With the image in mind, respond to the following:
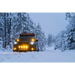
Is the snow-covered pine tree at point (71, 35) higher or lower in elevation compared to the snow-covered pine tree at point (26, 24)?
lower

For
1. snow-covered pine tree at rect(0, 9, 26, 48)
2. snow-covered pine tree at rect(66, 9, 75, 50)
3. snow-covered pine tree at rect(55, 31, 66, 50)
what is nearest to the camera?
snow-covered pine tree at rect(66, 9, 75, 50)

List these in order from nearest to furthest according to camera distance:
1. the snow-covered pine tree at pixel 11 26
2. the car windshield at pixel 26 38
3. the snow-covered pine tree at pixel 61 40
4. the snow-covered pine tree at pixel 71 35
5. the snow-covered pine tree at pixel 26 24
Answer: the car windshield at pixel 26 38, the snow-covered pine tree at pixel 71 35, the snow-covered pine tree at pixel 61 40, the snow-covered pine tree at pixel 11 26, the snow-covered pine tree at pixel 26 24

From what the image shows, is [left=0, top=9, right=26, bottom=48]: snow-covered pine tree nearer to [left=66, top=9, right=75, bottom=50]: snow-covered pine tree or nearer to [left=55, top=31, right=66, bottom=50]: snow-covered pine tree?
[left=55, top=31, right=66, bottom=50]: snow-covered pine tree

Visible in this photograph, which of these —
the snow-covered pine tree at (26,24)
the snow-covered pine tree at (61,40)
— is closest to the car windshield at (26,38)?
the snow-covered pine tree at (61,40)

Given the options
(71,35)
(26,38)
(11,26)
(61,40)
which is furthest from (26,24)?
(71,35)

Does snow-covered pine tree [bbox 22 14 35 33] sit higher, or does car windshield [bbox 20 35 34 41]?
snow-covered pine tree [bbox 22 14 35 33]

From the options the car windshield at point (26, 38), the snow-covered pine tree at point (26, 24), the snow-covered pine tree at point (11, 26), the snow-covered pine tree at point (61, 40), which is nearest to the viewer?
the car windshield at point (26, 38)

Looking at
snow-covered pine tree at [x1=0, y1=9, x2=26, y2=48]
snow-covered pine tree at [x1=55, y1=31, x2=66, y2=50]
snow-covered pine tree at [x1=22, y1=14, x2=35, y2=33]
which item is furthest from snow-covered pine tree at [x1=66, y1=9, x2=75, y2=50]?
snow-covered pine tree at [x1=22, y1=14, x2=35, y2=33]

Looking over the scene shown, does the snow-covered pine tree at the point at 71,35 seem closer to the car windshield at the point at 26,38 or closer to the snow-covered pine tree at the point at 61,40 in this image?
the snow-covered pine tree at the point at 61,40

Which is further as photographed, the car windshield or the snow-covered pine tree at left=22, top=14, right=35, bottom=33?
the snow-covered pine tree at left=22, top=14, right=35, bottom=33
